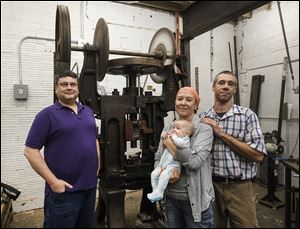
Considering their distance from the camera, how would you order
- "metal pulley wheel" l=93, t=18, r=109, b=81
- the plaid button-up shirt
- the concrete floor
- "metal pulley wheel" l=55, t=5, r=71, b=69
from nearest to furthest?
1. the plaid button-up shirt
2. "metal pulley wheel" l=55, t=5, r=71, b=69
3. "metal pulley wheel" l=93, t=18, r=109, b=81
4. the concrete floor

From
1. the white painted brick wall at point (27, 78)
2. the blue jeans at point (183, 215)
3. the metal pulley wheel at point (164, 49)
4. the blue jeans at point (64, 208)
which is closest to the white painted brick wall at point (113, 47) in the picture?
the white painted brick wall at point (27, 78)

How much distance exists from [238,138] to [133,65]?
0.83 meters

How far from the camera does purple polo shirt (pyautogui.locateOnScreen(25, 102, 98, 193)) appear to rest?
3.82 feet

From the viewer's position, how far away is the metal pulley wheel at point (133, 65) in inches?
63.5

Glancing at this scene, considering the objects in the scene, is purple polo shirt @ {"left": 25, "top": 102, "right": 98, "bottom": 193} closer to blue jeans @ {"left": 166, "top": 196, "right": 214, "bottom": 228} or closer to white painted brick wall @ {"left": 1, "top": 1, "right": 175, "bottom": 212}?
blue jeans @ {"left": 166, "top": 196, "right": 214, "bottom": 228}

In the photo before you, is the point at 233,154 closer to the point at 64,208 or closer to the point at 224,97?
the point at 224,97

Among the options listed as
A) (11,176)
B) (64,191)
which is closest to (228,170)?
(64,191)

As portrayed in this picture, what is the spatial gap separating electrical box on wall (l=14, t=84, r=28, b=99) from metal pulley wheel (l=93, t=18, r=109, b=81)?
3.41ft

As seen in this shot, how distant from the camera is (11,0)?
113cm

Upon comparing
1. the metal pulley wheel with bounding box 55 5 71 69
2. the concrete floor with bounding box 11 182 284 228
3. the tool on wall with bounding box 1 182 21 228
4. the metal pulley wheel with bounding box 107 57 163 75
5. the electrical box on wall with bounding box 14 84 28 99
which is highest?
the metal pulley wheel with bounding box 55 5 71 69

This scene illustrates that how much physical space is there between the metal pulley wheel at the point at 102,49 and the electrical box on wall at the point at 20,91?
3.41ft

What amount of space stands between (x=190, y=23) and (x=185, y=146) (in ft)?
3.24

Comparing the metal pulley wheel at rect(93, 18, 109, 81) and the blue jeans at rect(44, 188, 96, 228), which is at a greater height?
the metal pulley wheel at rect(93, 18, 109, 81)

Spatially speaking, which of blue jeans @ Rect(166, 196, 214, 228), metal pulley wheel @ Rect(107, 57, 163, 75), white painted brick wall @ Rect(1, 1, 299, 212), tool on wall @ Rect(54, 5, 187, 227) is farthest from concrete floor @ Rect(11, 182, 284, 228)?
metal pulley wheel @ Rect(107, 57, 163, 75)
